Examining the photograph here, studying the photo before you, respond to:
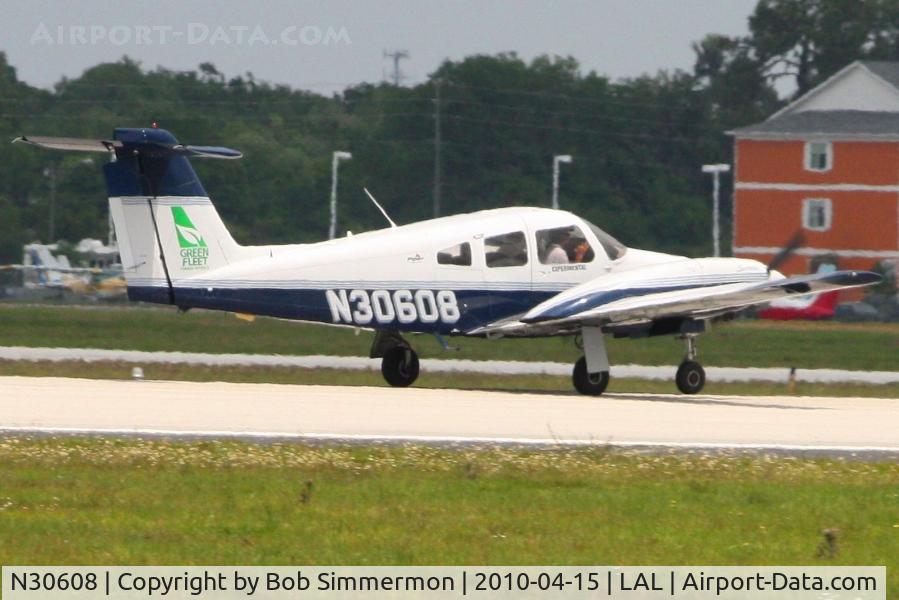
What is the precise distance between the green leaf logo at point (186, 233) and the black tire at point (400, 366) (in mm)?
3286

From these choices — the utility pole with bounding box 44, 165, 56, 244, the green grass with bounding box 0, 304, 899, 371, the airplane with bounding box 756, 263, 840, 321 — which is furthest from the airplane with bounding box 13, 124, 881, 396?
the utility pole with bounding box 44, 165, 56, 244

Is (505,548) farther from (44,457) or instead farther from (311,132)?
(311,132)

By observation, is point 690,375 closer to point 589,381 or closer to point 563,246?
point 589,381

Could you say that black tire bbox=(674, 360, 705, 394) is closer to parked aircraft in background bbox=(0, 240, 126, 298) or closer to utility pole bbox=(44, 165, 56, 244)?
parked aircraft in background bbox=(0, 240, 126, 298)

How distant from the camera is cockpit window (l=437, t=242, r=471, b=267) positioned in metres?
20.2

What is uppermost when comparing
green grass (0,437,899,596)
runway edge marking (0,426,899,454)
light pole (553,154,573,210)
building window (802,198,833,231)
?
light pole (553,154,573,210)

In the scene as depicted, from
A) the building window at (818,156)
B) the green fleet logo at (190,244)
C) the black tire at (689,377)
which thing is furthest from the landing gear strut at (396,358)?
the building window at (818,156)

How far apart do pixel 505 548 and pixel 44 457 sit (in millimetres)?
5139

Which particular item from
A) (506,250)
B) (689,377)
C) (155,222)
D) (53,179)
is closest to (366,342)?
(689,377)

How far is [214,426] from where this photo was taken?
15031 mm

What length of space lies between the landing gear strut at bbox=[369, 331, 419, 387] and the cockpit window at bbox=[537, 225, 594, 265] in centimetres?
236

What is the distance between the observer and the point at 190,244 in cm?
1956

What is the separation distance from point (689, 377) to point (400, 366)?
13.5 feet

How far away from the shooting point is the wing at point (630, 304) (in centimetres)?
1994
